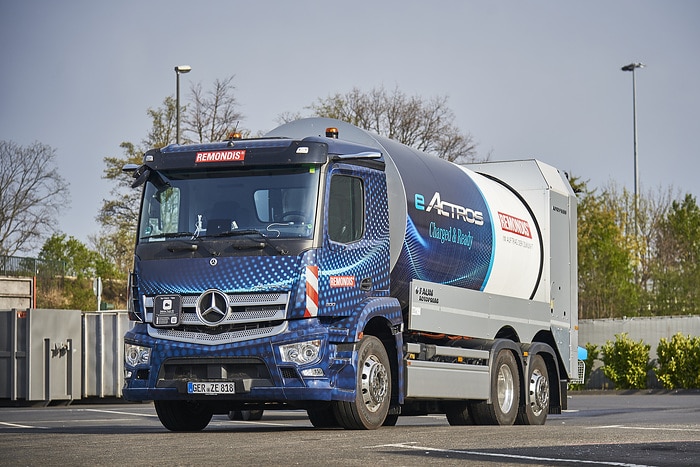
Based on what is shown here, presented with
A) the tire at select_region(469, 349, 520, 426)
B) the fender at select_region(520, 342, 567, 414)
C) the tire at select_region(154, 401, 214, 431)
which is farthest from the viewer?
the fender at select_region(520, 342, 567, 414)

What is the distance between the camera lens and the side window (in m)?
13.3

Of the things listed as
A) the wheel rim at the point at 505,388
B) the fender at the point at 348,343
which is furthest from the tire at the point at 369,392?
the wheel rim at the point at 505,388

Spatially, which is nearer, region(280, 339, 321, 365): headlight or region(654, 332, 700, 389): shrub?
region(280, 339, 321, 365): headlight

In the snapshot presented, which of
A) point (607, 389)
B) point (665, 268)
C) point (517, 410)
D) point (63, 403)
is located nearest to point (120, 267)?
point (665, 268)

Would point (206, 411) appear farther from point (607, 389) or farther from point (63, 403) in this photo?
point (607, 389)

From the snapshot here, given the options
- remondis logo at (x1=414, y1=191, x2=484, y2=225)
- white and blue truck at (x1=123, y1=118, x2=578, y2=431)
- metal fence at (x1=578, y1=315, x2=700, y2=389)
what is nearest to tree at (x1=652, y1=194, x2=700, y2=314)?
metal fence at (x1=578, y1=315, x2=700, y2=389)

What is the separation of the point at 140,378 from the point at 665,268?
4286cm

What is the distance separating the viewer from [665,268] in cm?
5338

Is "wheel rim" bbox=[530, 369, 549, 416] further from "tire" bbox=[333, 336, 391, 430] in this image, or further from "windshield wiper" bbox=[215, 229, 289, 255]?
"windshield wiper" bbox=[215, 229, 289, 255]

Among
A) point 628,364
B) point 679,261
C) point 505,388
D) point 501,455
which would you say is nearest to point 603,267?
point 679,261

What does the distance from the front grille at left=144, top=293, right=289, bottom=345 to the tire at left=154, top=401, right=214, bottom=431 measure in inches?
61.7

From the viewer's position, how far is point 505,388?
16922 mm

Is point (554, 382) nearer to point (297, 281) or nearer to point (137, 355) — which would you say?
point (297, 281)

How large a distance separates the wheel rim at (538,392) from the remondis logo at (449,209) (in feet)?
8.66
